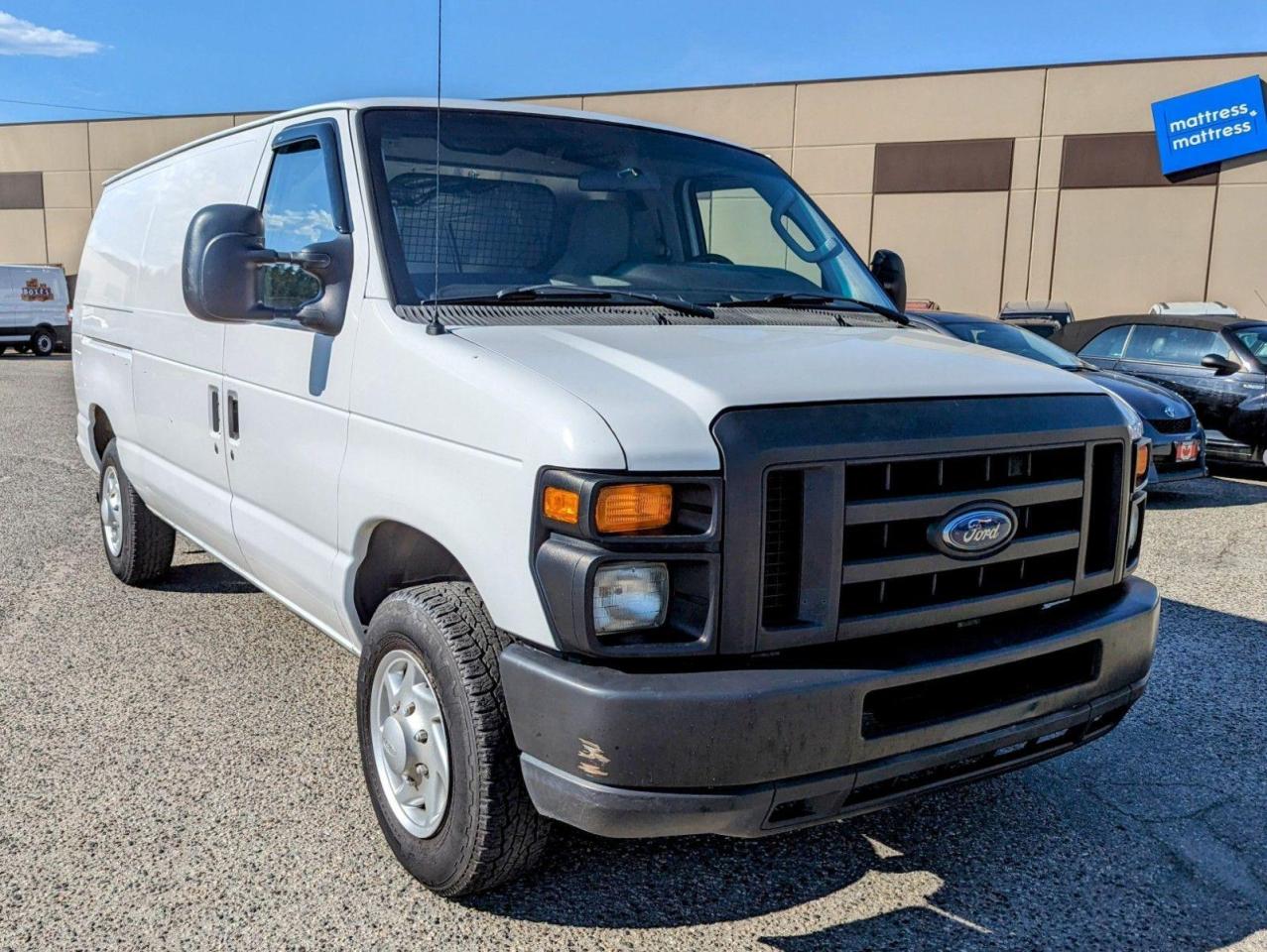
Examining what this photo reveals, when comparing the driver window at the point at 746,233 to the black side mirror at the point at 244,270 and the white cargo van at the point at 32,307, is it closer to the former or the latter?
the black side mirror at the point at 244,270

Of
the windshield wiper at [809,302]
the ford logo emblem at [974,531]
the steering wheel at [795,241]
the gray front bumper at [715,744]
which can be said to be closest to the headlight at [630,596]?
the gray front bumper at [715,744]

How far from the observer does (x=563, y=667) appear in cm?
241

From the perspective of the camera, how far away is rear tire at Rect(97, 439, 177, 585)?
553 cm

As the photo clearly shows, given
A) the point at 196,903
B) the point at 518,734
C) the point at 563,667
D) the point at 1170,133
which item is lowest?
the point at 196,903

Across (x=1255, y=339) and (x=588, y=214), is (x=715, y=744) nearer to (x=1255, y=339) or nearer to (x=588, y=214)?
(x=588, y=214)

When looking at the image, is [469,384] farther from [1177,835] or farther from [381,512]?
[1177,835]

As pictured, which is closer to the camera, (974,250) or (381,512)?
(381,512)

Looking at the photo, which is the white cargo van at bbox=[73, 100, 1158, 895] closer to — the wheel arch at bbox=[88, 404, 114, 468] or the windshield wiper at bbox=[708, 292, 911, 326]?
the windshield wiper at bbox=[708, 292, 911, 326]

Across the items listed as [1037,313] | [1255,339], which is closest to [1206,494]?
[1255,339]

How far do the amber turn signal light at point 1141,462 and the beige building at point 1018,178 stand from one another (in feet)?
80.9

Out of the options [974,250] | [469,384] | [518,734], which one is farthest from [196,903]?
[974,250]

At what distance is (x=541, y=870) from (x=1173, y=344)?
1033cm

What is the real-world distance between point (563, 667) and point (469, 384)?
0.72 meters

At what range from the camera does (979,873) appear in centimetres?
316
